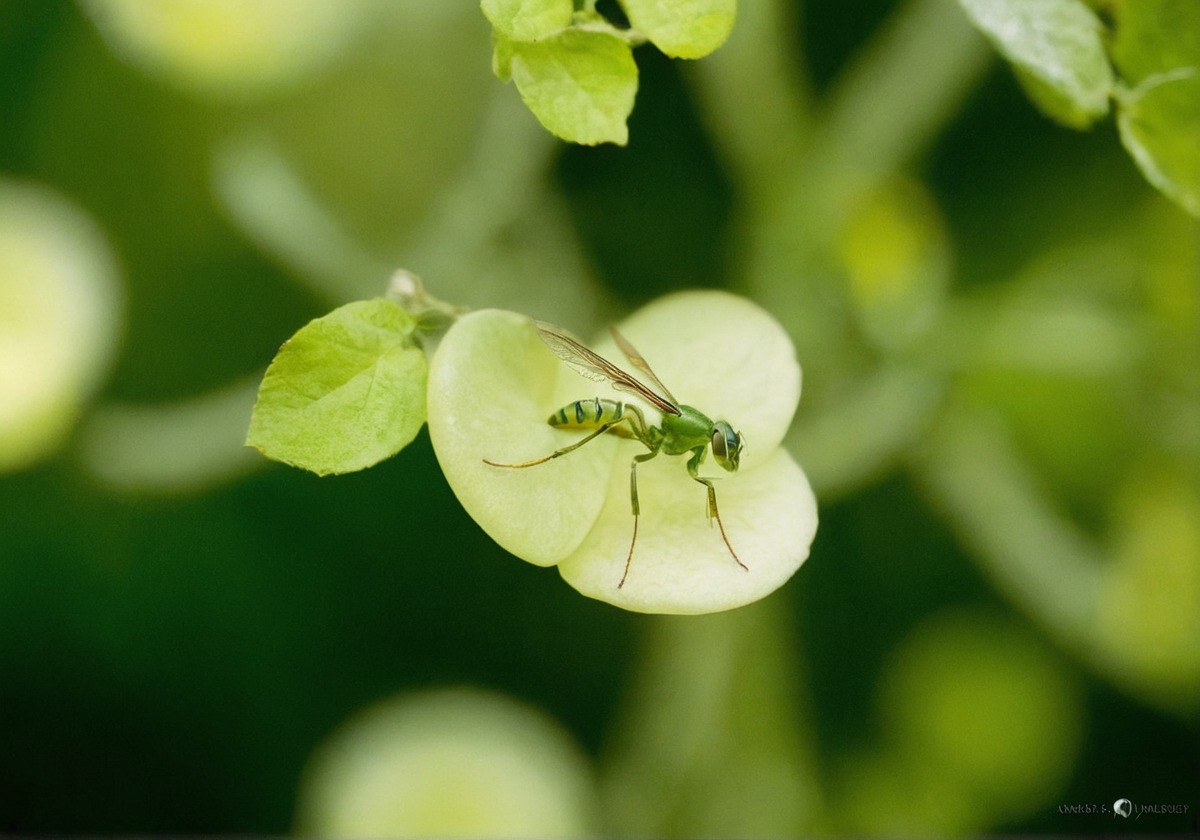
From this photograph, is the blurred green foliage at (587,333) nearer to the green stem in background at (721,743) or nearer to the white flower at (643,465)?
the green stem in background at (721,743)

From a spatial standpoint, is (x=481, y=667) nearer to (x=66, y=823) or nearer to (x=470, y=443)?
(x=66, y=823)

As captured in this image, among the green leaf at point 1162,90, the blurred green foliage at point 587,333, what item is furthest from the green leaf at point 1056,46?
the blurred green foliage at point 587,333

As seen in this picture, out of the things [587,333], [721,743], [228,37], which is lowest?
[721,743]

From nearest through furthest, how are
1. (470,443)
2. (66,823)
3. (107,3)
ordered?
(470,443) → (107,3) → (66,823)

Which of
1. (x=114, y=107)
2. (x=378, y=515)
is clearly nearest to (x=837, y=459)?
(x=378, y=515)

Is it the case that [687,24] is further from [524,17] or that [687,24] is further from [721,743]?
[721,743]

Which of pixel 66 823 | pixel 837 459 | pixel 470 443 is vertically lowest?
pixel 66 823

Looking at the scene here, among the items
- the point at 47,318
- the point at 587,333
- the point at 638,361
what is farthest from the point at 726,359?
the point at 47,318
